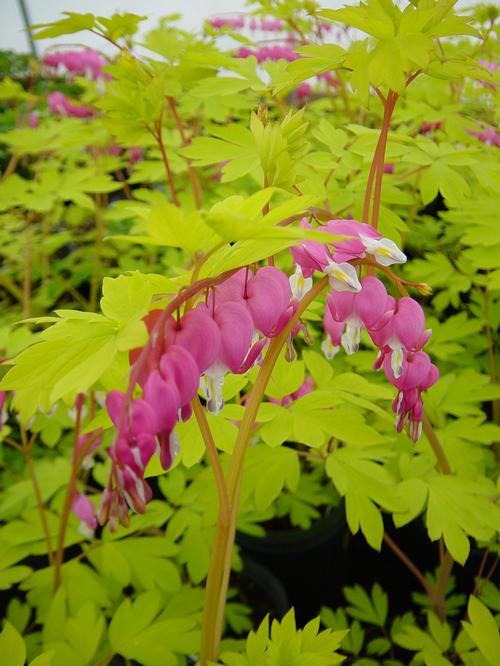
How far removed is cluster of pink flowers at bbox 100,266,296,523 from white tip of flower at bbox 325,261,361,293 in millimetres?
48

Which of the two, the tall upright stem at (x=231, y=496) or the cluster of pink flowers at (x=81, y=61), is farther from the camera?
the cluster of pink flowers at (x=81, y=61)

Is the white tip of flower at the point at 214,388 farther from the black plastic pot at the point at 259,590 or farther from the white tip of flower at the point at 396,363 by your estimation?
the black plastic pot at the point at 259,590

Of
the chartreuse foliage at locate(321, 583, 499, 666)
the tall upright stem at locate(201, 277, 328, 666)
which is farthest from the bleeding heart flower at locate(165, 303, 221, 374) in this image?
the chartreuse foliage at locate(321, 583, 499, 666)

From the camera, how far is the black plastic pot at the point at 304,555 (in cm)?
148

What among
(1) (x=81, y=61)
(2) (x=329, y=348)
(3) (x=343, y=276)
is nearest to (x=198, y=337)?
(3) (x=343, y=276)

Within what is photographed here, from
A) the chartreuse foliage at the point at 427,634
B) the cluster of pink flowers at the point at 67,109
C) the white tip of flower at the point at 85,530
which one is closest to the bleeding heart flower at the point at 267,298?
the chartreuse foliage at the point at 427,634

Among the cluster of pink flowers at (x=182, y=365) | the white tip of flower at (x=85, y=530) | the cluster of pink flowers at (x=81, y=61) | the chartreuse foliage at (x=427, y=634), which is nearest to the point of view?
the cluster of pink flowers at (x=182, y=365)

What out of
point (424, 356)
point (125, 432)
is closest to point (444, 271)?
point (424, 356)

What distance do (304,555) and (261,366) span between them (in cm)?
115

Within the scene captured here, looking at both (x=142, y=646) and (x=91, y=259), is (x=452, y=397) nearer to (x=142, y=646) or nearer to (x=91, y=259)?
(x=142, y=646)

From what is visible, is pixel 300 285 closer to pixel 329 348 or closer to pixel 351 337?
pixel 351 337

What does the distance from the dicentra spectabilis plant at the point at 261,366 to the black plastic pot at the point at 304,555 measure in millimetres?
156

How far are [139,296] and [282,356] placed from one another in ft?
1.18

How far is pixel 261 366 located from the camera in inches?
21.8
